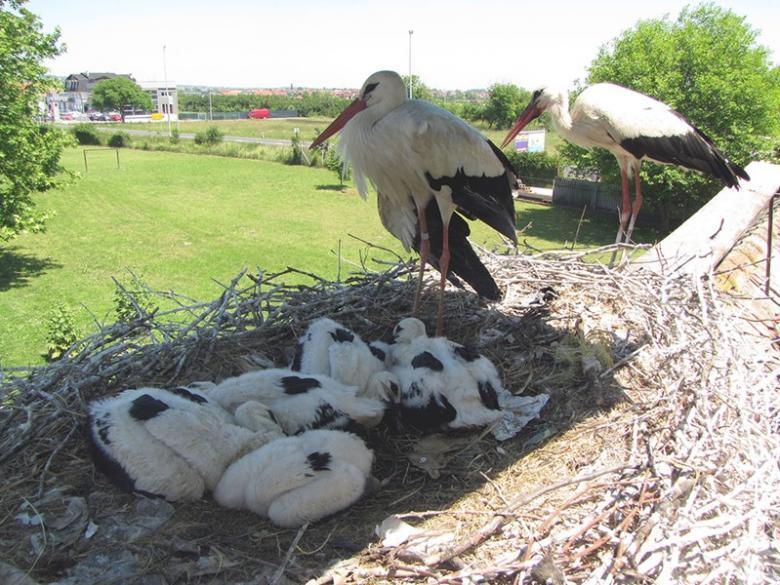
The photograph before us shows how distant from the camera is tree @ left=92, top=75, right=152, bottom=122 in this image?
254ft

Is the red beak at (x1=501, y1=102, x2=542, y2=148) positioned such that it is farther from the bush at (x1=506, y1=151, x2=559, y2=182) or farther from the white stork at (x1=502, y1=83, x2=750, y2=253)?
the bush at (x1=506, y1=151, x2=559, y2=182)

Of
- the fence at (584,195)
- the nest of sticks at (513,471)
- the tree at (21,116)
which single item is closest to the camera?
the nest of sticks at (513,471)

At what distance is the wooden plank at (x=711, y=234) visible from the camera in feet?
11.1

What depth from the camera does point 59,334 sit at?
933cm

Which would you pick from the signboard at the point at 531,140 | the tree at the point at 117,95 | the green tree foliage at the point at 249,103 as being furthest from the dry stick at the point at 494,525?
the tree at the point at 117,95

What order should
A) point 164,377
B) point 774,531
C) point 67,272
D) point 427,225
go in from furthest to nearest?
point 67,272, point 427,225, point 164,377, point 774,531

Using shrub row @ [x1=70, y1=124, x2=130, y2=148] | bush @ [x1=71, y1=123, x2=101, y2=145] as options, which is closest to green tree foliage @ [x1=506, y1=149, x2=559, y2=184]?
shrub row @ [x1=70, y1=124, x2=130, y2=148]

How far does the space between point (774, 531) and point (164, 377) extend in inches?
102

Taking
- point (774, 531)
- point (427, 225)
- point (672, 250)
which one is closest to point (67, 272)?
point (427, 225)

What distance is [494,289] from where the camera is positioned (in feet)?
12.1

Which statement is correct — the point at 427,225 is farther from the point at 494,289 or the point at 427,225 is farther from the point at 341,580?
the point at 341,580

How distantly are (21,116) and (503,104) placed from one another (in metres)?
33.4

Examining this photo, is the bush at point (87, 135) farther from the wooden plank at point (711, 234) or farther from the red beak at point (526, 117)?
the wooden plank at point (711, 234)

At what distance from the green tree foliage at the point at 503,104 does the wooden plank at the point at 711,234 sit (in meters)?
38.1
